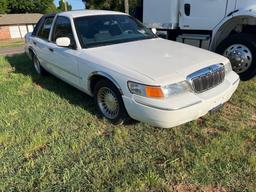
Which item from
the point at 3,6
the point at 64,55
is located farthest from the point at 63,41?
the point at 3,6

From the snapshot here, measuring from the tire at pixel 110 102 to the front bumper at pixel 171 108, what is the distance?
22 centimetres

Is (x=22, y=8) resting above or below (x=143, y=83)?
below

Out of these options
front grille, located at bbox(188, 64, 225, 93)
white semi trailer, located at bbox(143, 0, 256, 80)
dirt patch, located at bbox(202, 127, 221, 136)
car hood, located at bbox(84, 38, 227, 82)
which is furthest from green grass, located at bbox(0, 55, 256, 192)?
white semi trailer, located at bbox(143, 0, 256, 80)

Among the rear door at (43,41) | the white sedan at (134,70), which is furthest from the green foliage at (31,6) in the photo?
the white sedan at (134,70)

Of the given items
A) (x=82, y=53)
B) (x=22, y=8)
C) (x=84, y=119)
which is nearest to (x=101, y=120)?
(x=84, y=119)

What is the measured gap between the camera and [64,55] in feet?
15.9

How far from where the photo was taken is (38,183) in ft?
9.73

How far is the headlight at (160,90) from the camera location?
334cm

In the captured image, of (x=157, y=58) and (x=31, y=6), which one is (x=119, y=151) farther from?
(x=31, y=6)

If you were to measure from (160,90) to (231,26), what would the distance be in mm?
3671

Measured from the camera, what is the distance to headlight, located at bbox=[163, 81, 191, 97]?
132 inches

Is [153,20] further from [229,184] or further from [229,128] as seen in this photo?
[229,184]

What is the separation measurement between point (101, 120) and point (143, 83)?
1.20 metres

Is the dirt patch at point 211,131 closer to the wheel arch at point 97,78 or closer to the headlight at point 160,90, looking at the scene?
the headlight at point 160,90
